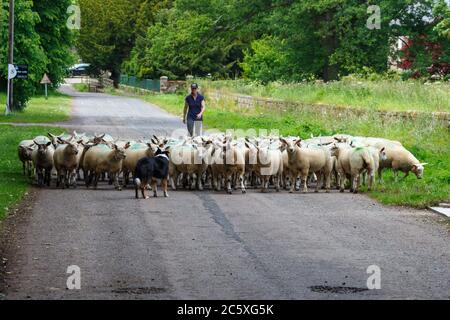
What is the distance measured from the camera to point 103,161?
22016mm

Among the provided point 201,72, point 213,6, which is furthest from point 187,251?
point 201,72

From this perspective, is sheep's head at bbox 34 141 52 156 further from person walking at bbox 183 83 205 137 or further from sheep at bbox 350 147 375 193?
sheep at bbox 350 147 375 193

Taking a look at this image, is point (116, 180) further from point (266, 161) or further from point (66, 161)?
point (266, 161)

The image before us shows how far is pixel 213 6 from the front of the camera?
211 feet

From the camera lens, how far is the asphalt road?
38.2 ft

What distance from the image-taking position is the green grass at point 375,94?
32781 millimetres

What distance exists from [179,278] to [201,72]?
71.6 metres

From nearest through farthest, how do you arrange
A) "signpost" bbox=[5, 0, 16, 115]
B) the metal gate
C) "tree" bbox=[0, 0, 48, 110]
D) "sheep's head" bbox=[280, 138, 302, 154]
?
"sheep's head" bbox=[280, 138, 302, 154], "signpost" bbox=[5, 0, 16, 115], "tree" bbox=[0, 0, 48, 110], the metal gate

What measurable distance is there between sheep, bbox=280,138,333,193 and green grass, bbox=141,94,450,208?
3.54 ft

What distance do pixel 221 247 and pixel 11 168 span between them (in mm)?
12197
